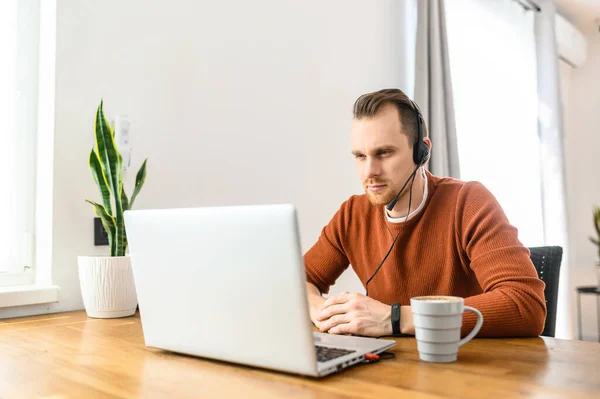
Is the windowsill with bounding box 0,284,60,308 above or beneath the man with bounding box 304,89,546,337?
beneath

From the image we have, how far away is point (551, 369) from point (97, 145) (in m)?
1.29

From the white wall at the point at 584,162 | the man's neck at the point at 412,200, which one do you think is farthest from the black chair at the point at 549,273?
the white wall at the point at 584,162

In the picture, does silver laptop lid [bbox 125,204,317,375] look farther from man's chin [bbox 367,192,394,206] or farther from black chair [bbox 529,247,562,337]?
black chair [bbox 529,247,562,337]

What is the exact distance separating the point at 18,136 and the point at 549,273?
1648mm

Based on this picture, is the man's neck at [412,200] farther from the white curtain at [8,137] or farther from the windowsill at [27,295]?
the white curtain at [8,137]

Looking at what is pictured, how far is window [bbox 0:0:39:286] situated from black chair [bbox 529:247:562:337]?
1526 mm

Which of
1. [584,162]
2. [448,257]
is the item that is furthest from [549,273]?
[584,162]

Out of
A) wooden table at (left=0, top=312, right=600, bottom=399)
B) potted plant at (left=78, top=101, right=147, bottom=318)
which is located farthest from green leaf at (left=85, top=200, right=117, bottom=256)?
wooden table at (left=0, top=312, right=600, bottom=399)

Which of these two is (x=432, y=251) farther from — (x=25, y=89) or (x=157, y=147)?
(x=25, y=89)

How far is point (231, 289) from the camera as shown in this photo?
2.92 ft

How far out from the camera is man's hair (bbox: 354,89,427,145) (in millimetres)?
1506

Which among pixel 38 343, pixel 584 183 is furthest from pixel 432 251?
pixel 584 183

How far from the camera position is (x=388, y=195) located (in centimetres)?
152

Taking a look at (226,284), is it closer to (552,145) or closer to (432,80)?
(432,80)
